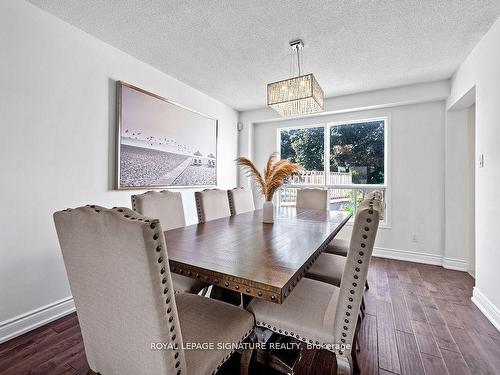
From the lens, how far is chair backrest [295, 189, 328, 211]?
327 cm

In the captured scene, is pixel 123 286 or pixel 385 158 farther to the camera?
pixel 385 158

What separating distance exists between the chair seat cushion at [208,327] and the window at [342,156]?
2926 mm

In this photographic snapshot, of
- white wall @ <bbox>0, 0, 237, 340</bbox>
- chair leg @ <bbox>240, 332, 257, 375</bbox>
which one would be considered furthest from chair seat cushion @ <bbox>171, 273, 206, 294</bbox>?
white wall @ <bbox>0, 0, 237, 340</bbox>

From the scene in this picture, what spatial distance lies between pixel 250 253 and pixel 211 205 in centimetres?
128

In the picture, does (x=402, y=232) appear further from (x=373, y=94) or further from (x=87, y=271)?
(x=87, y=271)

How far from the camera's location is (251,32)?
220cm

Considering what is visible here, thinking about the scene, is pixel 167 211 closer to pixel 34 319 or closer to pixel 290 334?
pixel 34 319

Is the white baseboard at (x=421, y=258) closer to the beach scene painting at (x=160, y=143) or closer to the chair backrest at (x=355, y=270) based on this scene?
the beach scene painting at (x=160, y=143)

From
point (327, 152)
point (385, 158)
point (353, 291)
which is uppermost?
point (327, 152)

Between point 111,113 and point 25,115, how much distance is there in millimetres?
722

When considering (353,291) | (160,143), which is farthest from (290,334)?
(160,143)

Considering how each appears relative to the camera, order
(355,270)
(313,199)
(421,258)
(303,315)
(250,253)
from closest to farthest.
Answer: (355,270) < (303,315) < (250,253) < (313,199) < (421,258)

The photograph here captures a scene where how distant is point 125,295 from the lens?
0.78 metres

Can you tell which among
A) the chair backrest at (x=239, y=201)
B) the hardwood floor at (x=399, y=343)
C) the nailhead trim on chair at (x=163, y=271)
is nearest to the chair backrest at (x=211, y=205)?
the chair backrest at (x=239, y=201)
